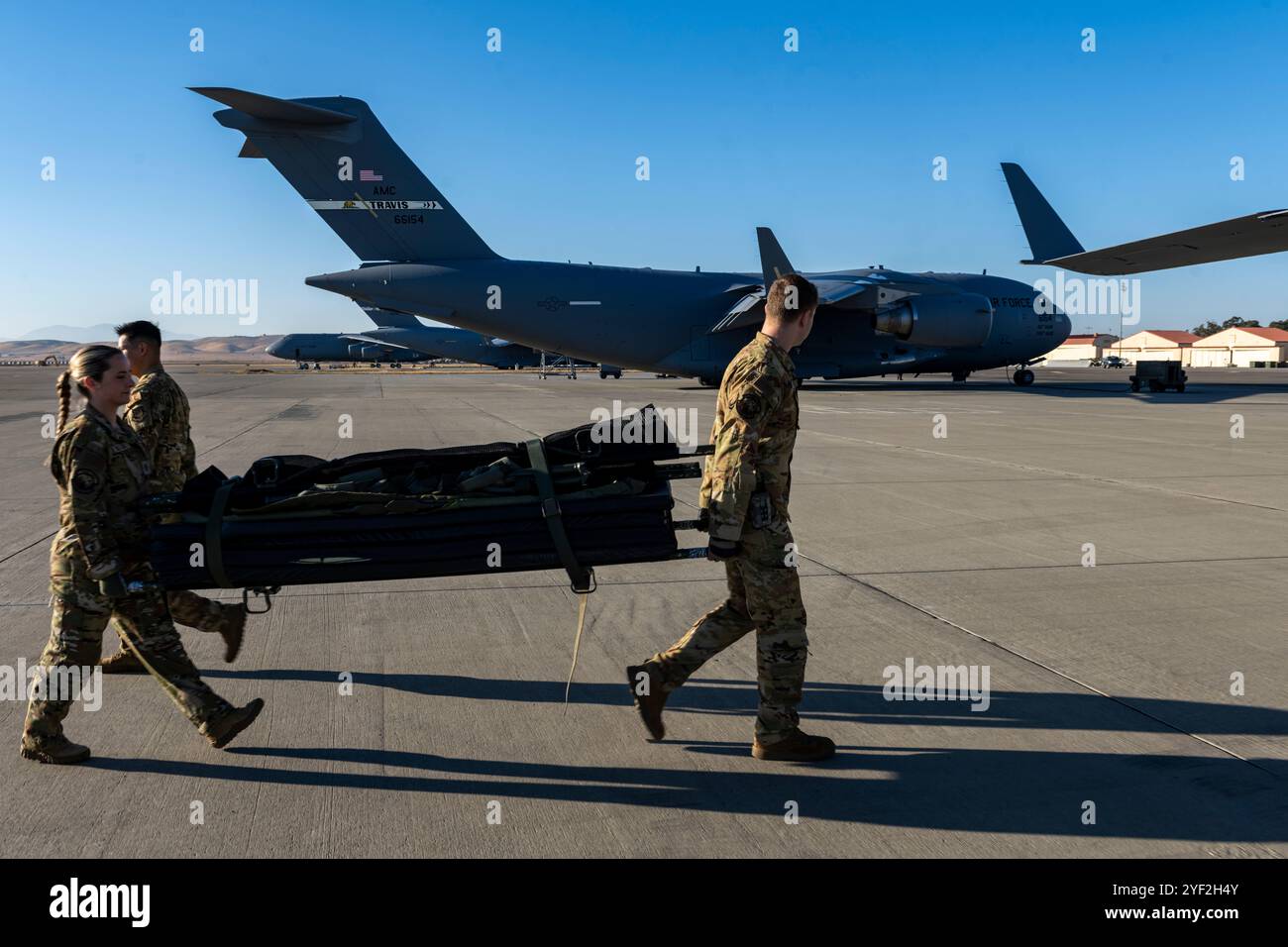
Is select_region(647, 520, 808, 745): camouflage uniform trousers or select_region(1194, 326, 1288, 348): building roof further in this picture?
select_region(1194, 326, 1288, 348): building roof

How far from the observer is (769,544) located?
3.88 metres

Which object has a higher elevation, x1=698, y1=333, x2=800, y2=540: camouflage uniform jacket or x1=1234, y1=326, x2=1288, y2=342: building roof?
x1=1234, y1=326, x2=1288, y2=342: building roof

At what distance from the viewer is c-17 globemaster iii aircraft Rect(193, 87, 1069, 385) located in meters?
21.7

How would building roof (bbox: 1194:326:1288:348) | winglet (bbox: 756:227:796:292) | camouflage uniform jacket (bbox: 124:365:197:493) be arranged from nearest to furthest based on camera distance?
camouflage uniform jacket (bbox: 124:365:197:493) < winglet (bbox: 756:227:796:292) < building roof (bbox: 1194:326:1288:348)

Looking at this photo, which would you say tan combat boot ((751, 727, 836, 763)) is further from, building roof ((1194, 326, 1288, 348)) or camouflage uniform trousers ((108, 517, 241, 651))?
building roof ((1194, 326, 1288, 348))

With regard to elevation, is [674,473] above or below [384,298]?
below

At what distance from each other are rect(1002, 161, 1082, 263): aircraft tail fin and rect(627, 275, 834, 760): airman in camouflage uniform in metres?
30.3

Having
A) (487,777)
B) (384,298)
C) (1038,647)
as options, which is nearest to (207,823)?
(487,777)

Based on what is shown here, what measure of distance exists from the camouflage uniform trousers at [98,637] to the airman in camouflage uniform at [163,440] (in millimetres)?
903

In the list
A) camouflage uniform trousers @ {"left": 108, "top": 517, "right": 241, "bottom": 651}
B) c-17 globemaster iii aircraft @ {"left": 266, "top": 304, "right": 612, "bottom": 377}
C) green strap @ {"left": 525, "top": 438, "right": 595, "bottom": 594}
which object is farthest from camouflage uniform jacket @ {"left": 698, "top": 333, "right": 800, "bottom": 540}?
c-17 globemaster iii aircraft @ {"left": 266, "top": 304, "right": 612, "bottom": 377}

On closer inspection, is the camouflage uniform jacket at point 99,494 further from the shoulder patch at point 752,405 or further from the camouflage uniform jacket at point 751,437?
the shoulder patch at point 752,405
